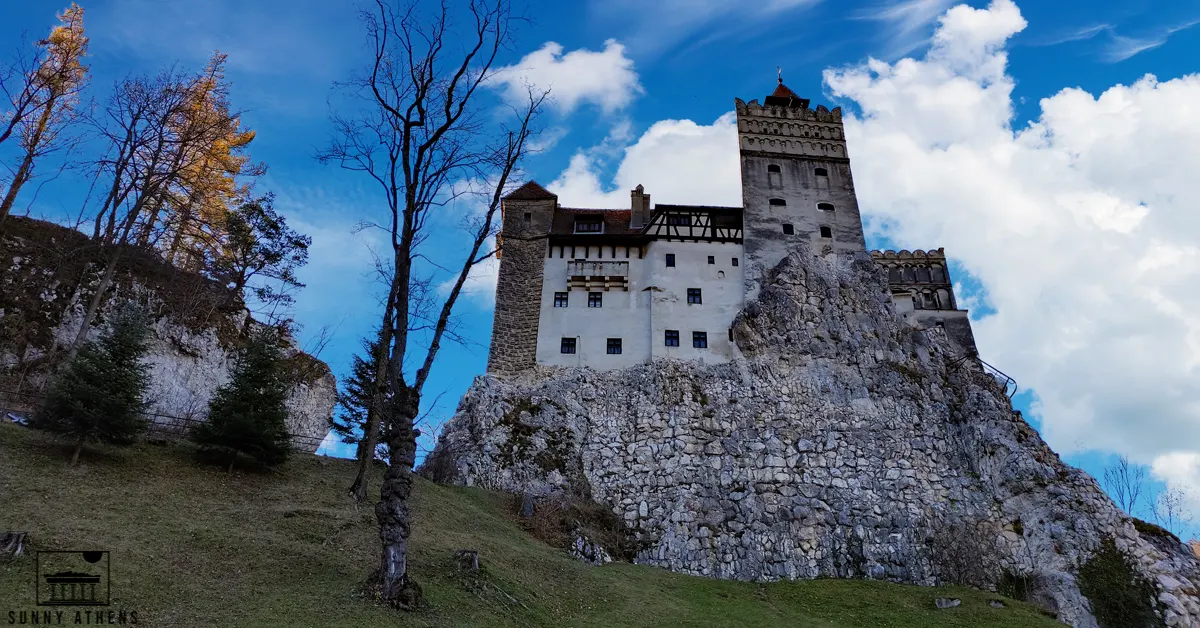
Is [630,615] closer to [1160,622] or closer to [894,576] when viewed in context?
[894,576]

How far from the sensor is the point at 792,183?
145 feet

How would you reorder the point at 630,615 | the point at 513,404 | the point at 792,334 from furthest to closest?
1. the point at 792,334
2. the point at 513,404
3. the point at 630,615

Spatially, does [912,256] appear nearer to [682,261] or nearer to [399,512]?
[682,261]

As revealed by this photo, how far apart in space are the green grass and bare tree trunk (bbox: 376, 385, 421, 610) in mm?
482

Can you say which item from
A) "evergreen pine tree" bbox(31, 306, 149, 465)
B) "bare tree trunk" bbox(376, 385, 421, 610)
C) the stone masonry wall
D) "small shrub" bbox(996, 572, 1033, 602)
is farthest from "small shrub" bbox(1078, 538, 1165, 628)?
"evergreen pine tree" bbox(31, 306, 149, 465)

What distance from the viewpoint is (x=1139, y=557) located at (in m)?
29.9

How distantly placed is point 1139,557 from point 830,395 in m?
14.0

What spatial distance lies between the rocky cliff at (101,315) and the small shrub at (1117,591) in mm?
31634

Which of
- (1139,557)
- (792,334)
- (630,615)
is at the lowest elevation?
(630,615)

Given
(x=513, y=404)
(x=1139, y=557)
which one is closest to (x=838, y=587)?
(x=1139, y=557)

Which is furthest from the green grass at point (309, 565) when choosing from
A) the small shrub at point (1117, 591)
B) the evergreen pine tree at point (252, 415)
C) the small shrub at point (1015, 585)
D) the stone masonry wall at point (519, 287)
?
the stone masonry wall at point (519, 287)

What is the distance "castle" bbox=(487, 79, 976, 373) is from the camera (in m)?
38.0

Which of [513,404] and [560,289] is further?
[560,289]

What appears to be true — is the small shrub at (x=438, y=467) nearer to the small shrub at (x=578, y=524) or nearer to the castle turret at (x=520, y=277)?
the small shrub at (x=578, y=524)
